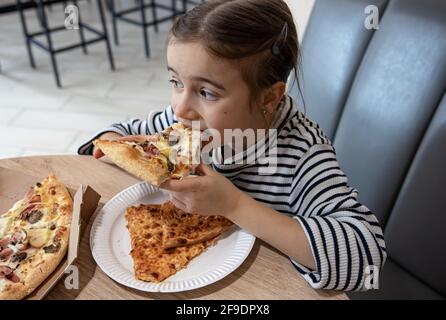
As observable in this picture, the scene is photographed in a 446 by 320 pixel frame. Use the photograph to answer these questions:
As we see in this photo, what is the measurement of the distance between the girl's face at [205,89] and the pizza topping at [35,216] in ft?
1.15

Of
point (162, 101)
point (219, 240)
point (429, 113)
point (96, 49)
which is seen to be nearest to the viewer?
point (219, 240)

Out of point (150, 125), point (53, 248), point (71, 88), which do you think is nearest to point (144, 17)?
point (71, 88)

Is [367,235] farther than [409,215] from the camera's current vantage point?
No

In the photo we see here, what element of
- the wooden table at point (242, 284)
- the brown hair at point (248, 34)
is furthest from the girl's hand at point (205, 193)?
the brown hair at point (248, 34)

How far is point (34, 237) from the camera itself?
32.9 inches

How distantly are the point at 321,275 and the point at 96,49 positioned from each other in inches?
147

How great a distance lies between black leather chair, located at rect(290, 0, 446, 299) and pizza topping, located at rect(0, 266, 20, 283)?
820mm

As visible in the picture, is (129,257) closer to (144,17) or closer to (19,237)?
(19,237)

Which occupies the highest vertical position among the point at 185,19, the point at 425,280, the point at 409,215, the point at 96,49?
the point at 185,19

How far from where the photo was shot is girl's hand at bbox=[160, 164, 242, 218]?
82 cm

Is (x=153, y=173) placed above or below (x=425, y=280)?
above

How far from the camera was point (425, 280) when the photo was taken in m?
1.12

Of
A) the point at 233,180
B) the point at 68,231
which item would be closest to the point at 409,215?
the point at 233,180

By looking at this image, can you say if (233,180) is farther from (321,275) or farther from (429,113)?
(429,113)
